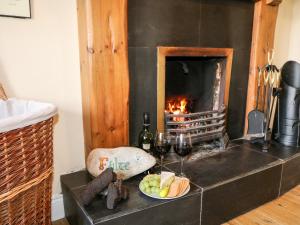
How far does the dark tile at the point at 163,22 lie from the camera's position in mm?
1495

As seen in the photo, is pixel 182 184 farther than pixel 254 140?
No

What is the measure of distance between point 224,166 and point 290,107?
745 millimetres

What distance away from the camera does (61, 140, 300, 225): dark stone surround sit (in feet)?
3.66

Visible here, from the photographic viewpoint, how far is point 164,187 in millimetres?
1168

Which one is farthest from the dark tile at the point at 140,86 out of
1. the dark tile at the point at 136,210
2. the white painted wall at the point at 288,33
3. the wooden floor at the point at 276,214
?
the white painted wall at the point at 288,33

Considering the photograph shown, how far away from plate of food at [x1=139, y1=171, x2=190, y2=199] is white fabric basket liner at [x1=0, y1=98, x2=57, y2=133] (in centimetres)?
52

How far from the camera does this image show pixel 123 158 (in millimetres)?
1385

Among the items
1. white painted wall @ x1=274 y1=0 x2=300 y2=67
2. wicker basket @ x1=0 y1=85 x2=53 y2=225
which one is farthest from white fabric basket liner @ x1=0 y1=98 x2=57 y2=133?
white painted wall @ x1=274 y1=0 x2=300 y2=67

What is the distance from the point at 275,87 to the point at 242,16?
57cm

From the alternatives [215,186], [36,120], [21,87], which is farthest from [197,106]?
[36,120]

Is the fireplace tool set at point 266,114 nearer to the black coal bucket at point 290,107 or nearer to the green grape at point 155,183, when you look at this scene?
the black coal bucket at point 290,107

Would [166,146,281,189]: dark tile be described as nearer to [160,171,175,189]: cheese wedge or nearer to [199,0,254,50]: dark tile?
[160,171,175,189]: cheese wedge

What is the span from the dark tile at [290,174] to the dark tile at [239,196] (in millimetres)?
68

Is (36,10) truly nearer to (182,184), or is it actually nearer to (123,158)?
(123,158)
